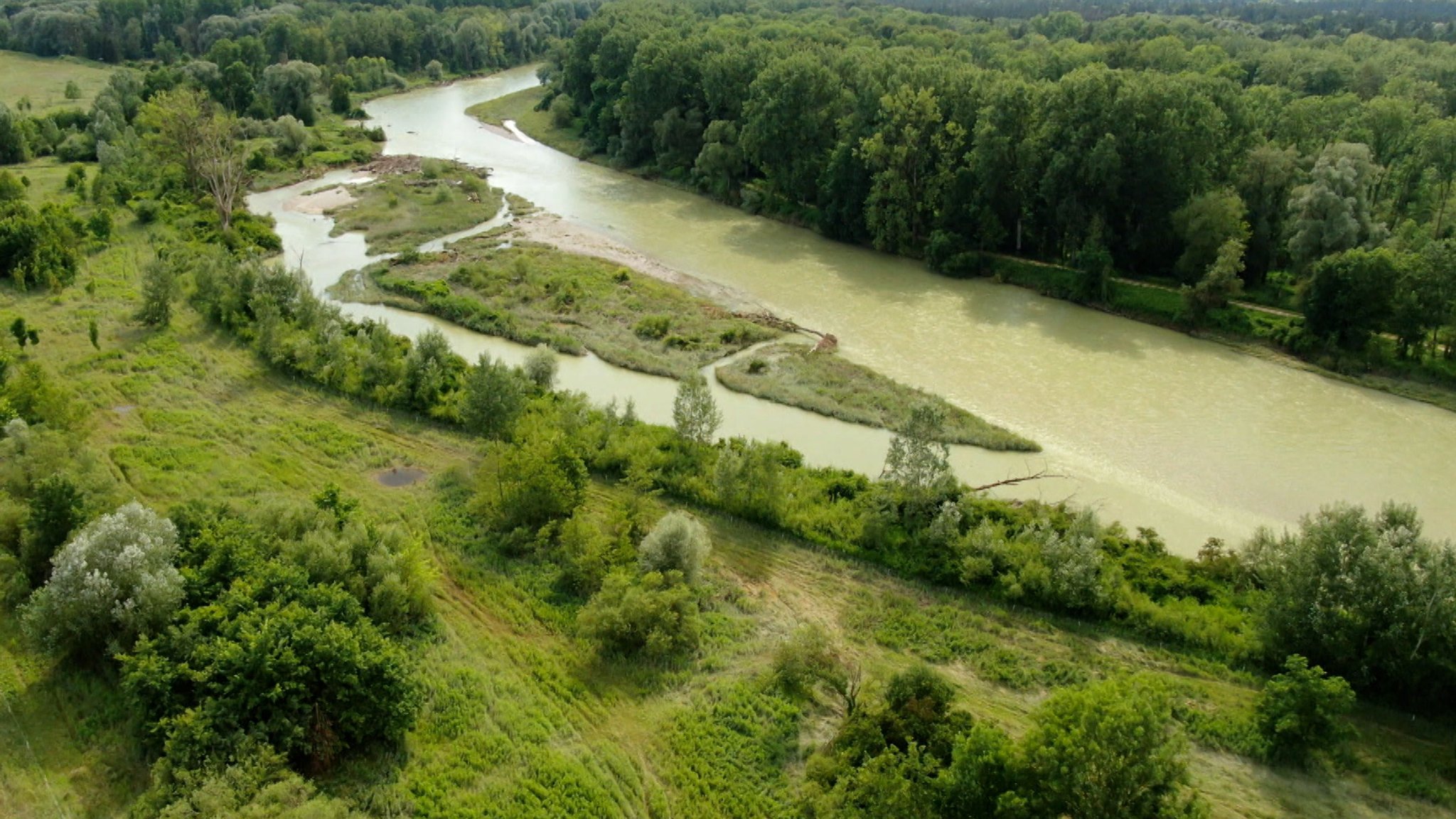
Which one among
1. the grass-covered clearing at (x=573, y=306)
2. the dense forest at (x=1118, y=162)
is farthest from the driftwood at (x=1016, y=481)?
the dense forest at (x=1118, y=162)

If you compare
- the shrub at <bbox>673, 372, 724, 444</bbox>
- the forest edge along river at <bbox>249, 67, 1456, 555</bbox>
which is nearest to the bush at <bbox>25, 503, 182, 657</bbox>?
the shrub at <bbox>673, 372, 724, 444</bbox>

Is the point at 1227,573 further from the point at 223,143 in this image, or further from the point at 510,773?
the point at 223,143

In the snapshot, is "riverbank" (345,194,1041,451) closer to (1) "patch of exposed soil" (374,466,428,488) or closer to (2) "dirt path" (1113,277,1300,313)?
(1) "patch of exposed soil" (374,466,428,488)

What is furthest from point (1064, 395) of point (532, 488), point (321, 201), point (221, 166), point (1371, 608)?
point (321, 201)

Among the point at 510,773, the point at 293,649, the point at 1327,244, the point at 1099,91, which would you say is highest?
the point at 1099,91

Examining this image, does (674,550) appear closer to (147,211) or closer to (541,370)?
(541,370)

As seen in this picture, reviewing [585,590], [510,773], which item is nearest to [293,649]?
[510,773]

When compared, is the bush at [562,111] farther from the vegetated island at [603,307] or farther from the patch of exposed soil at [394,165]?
the vegetated island at [603,307]
